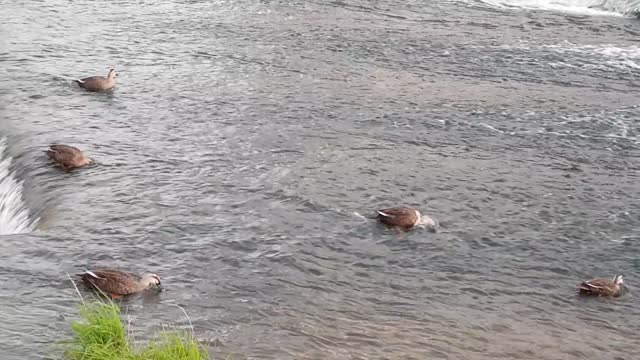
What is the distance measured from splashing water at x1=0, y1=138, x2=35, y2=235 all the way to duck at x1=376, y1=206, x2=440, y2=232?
3.57 m

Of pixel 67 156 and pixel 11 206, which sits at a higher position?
pixel 67 156

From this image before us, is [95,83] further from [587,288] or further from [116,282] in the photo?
[587,288]

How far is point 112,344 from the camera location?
7.05 metres

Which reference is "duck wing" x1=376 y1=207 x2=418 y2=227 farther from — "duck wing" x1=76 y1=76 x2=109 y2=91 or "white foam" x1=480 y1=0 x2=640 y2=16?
"white foam" x1=480 y1=0 x2=640 y2=16

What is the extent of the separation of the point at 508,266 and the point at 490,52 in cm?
763

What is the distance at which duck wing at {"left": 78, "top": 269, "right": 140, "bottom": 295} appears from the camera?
26.9 ft

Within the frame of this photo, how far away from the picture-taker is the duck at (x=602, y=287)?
865 centimetres

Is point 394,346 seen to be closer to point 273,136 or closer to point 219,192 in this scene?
point 219,192

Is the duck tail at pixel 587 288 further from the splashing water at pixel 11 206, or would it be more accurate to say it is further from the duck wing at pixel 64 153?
the duck wing at pixel 64 153

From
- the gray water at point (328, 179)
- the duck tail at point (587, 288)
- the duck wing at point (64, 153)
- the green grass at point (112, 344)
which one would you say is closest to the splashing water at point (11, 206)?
the gray water at point (328, 179)

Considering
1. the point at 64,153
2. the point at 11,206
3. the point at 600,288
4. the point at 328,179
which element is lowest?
the point at 11,206

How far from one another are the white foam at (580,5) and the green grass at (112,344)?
1454 cm

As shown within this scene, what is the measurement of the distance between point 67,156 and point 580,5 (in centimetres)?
1320

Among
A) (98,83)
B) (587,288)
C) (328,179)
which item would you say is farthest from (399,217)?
(98,83)
